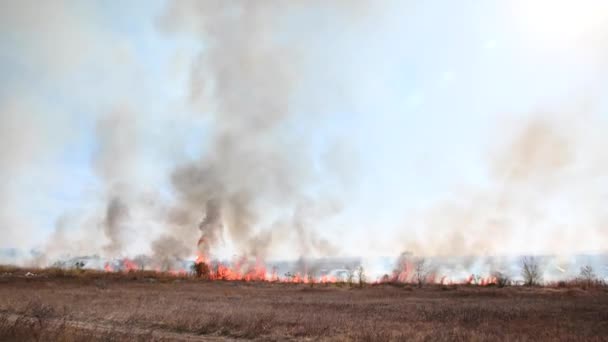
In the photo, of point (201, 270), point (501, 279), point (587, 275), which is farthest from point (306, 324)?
point (201, 270)

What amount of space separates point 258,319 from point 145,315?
6091 millimetres

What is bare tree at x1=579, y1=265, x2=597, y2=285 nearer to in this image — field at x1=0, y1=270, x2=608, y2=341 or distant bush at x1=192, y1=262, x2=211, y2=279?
field at x1=0, y1=270, x2=608, y2=341

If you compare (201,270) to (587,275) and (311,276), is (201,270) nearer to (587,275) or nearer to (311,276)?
(311,276)

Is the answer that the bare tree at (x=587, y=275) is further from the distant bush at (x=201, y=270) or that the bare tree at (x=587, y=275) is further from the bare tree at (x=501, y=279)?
the distant bush at (x=201, y=270)

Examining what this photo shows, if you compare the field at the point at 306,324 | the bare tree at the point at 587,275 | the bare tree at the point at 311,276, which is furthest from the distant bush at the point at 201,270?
the bare tree at the point at 587,275

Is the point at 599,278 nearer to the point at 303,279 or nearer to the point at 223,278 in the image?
the point at 303,279

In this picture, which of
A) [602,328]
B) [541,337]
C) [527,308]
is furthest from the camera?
[527,308]

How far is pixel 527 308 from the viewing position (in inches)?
1120

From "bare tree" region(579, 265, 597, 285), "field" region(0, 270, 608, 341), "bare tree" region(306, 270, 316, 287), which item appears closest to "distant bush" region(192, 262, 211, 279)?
"bare tree" region(306, 270, 316, 287)

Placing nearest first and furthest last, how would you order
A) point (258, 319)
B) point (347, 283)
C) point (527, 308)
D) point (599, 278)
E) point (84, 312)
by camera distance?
point (258, 319) → point (84, 312) → point (527, 308) → point (599, 278) → point (347, 283)

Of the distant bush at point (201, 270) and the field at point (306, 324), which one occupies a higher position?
the distant bush at point (201, 270)

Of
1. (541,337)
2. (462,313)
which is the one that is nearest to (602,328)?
(541,337)

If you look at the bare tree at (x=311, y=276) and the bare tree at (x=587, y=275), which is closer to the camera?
the bare tree at (x=587, y=275)

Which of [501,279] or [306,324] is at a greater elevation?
[501,279]
